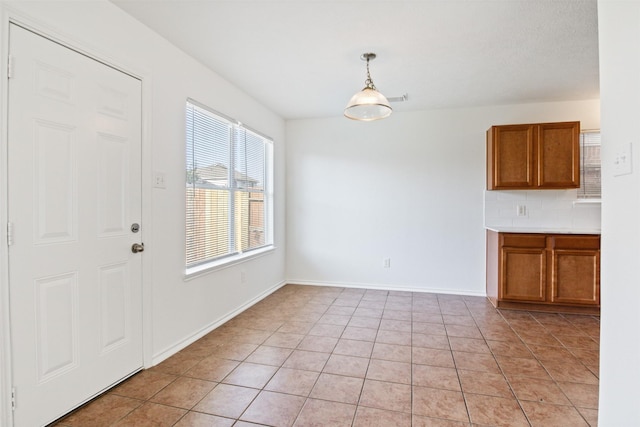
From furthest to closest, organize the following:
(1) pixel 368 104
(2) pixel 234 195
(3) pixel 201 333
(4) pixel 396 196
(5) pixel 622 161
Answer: (4) pixel 396 196 < (2) pixel 234 195 < (3) pixel 201 333 < (1) pixel 368 104 < (5) pixel 622 161

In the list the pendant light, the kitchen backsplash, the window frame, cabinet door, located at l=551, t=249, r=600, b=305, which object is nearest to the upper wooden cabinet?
the kitchen backsplash

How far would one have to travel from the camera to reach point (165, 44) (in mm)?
2516

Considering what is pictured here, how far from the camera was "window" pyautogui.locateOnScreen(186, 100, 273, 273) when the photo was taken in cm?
291

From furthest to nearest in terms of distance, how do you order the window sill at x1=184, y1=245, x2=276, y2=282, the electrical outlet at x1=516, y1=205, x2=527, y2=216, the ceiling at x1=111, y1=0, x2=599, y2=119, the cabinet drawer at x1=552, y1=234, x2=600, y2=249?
the electrical outlet at x1=516, y1=205, x2=527, y2=216, the cabinet drawer at x1=552, y1=234, x2=600, y2=249, the window sill at x1=184, y1=245, x2=276, y2=282, the ceiling at x1=111, y1=0, x2=599, y2=119

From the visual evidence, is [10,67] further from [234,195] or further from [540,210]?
[540,210]

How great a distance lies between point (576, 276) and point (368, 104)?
2.99 m

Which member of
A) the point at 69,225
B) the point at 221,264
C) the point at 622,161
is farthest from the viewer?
the point at 221,264

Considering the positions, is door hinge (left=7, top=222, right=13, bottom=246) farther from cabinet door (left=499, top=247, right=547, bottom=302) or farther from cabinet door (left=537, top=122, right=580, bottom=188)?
cabinet door (left=537, top=122, right=580, bottom=188)

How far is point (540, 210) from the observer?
4.07m

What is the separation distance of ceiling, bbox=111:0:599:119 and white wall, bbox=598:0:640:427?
963mm

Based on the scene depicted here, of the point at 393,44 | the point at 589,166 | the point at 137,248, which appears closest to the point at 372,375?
the point at 137,248

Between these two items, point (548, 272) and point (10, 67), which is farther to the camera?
point (548, 272)

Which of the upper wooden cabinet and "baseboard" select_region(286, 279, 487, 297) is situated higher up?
the upper wooden cabinet

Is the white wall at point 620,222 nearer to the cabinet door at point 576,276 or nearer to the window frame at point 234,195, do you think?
the cabinet door at point 576,276
